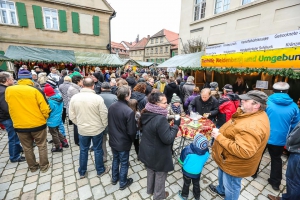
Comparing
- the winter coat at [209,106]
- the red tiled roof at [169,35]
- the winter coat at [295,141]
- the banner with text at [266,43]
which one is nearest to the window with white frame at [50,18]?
the banner with text at [266,43]

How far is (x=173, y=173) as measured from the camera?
309 cm

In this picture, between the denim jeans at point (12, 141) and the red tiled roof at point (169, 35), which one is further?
the red tiled roof at point (169, 35)

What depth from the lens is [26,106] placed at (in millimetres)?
2576

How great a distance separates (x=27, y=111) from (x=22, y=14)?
515 inches

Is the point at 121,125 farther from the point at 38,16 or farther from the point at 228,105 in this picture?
the point at 38,16

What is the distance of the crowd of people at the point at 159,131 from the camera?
1.78 meters

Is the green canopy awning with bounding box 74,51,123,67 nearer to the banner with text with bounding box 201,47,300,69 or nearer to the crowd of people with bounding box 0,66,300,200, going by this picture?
the banner with text with bounding box 201,47,300,69

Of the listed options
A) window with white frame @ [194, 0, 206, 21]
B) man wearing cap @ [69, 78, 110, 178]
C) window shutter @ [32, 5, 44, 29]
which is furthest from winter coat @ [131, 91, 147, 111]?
window with white frame @ [194, 0, 206, 21]

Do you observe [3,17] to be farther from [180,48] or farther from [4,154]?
[180,48]

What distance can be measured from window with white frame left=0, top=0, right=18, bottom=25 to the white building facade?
1527cm

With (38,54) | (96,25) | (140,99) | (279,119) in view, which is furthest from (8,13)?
(279,119)

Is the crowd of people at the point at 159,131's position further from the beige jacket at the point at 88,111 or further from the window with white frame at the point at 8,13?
the window with white frame at the point at 8,13

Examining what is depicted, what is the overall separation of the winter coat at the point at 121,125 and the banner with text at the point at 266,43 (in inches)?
213

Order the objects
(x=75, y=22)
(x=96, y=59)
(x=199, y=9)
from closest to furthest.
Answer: (x=96, y=59) → (x=75, y=22) → (x=199, y=9)
